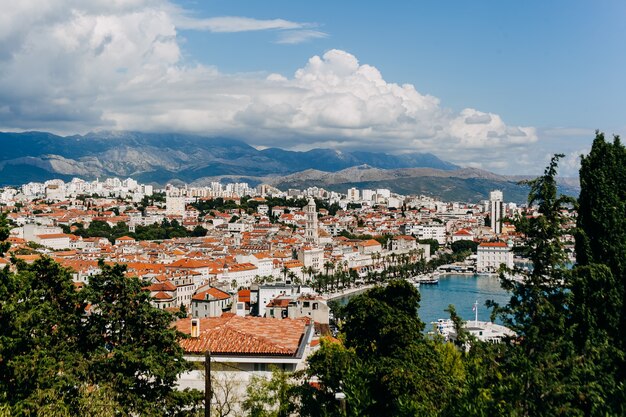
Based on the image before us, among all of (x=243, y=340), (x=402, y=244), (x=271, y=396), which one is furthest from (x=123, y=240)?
(x=271, y=396)

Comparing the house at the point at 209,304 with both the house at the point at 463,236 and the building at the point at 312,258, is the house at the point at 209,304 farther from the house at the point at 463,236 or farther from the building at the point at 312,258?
the house at the point at 463,236

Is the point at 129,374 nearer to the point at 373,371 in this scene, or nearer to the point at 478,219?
the point at 373,371

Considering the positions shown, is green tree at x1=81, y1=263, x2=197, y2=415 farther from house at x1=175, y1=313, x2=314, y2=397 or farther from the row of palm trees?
the row of palm trees

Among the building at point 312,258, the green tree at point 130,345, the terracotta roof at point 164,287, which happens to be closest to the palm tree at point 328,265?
the building at point 312,258

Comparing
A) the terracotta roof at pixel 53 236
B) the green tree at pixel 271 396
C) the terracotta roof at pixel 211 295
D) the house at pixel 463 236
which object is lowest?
→ the house at pixel 463 236

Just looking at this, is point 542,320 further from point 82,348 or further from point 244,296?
point 244,296

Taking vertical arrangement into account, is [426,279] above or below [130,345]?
below
